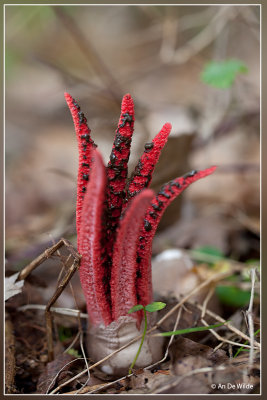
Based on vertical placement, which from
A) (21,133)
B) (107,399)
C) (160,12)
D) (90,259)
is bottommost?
(107,399)

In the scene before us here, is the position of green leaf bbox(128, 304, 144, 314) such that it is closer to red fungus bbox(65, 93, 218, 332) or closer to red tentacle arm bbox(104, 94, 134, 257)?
red fungus bbox(65, 93, 218, 332)

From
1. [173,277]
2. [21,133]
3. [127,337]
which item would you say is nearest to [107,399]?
[127,337]

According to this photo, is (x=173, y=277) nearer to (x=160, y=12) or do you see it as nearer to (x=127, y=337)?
(x=127, y=337)

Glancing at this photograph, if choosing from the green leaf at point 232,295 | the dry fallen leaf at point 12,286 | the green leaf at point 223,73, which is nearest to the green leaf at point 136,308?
the dry fallen leaf at point 12,286

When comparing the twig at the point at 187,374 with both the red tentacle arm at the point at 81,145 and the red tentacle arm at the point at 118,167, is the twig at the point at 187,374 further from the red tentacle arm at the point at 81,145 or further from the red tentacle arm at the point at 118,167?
the red tentacle arm at the point at 81,145

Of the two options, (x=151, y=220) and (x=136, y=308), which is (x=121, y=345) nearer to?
(x=136, y=308)

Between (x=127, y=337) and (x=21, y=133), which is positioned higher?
(x=21, y=133)
